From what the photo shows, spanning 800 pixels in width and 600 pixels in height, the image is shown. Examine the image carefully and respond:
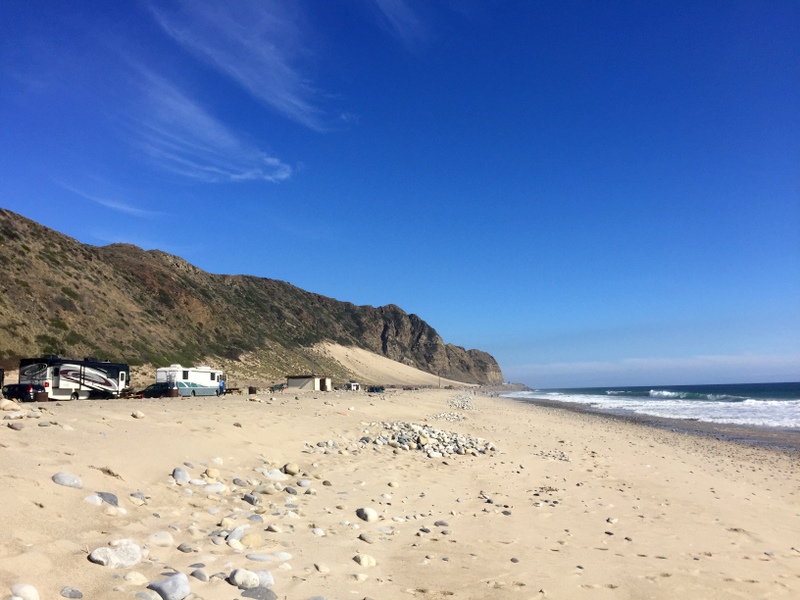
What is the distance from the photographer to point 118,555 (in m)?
4.71

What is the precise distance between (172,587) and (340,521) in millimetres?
3352

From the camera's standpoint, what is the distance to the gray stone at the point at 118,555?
4547 mm

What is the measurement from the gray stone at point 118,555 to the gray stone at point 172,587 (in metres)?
0.53

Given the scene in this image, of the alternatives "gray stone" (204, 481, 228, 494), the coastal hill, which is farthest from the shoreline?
the coastal hill

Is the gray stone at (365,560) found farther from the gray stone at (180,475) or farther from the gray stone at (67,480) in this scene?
the gray stone at (67,480)

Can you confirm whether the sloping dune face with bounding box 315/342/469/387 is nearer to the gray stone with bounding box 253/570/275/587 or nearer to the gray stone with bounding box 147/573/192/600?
the gray stone with bounding box 253/570/275/587

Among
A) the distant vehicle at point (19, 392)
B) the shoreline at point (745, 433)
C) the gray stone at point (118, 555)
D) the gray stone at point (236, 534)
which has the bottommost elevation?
the shoreline at point (745, 433)

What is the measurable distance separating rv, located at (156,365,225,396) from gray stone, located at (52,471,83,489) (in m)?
30.6

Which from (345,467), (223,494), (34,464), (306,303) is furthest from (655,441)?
(306,303)

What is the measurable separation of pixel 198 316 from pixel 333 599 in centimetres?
7883

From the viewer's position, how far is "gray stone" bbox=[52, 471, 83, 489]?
5957 millimetres

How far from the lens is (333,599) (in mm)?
4781

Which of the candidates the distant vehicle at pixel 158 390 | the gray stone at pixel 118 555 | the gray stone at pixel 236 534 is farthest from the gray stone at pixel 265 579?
the distant vehicle at pixel 158 390

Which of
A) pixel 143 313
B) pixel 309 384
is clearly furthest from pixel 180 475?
pixel 143 313
